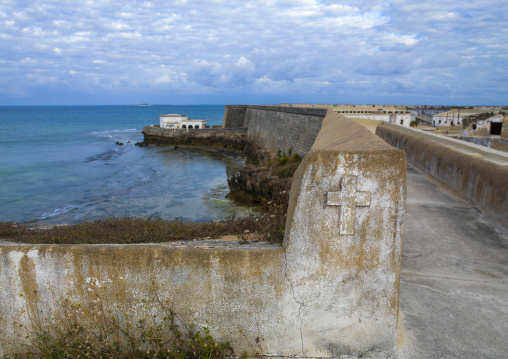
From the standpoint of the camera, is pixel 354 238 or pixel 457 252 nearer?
pixel 354 238

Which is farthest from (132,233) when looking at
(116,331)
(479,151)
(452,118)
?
(452,118)

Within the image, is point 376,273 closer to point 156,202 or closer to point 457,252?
point 457,252

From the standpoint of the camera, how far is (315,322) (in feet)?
9.12

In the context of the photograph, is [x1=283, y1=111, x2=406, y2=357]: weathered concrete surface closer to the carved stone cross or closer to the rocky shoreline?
the carved stone cross

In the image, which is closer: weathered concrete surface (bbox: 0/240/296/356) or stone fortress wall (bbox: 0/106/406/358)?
stone fortress wall (bbox: 0/106/406/358)

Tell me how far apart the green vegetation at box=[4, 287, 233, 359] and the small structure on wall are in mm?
45079

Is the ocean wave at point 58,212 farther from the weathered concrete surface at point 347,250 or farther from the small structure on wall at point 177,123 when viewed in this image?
the small structure on wall at point 177,123

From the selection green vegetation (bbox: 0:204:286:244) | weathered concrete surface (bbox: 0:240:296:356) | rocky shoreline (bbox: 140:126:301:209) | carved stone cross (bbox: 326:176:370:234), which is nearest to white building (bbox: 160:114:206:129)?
rocky shoreline (bbox: 140:126:301:209)

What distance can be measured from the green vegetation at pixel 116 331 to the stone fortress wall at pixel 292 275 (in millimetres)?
56

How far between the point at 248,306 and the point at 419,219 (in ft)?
13.7

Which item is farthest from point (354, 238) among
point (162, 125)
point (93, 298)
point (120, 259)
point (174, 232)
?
point (162, 125)

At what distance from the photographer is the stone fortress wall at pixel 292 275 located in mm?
2562

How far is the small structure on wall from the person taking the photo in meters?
46.8

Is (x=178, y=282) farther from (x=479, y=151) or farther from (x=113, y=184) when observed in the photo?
(x=113, y=184)
